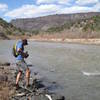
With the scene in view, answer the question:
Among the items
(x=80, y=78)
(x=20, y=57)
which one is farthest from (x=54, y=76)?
(x=20, y=57)

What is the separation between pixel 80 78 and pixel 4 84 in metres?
5.70

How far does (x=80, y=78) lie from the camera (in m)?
16.8

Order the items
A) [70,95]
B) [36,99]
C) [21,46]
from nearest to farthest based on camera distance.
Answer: [36,99] < [21,46] < [70,95]

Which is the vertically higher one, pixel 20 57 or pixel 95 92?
pixel 20 57

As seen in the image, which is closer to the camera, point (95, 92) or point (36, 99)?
point (36, 99)

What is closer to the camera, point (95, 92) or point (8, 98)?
point (8, 98)

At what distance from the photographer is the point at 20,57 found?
465 inches

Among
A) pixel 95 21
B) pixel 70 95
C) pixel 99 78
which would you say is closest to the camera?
pixel 70 95

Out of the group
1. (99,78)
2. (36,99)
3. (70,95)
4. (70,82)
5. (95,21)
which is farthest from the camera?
(95,21)

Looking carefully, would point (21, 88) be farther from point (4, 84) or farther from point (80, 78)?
point (80, 78)

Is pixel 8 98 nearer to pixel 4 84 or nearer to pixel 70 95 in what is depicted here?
pixel 4 84

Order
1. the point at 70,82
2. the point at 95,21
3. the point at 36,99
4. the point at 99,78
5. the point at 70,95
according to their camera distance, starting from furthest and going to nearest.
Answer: the point at 95,21
the point at 99,78
the point at 70,82
the point at 70,95
the point at 36,99

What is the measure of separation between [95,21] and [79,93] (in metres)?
106

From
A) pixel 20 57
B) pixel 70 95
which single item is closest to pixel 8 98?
pixel 20 57
